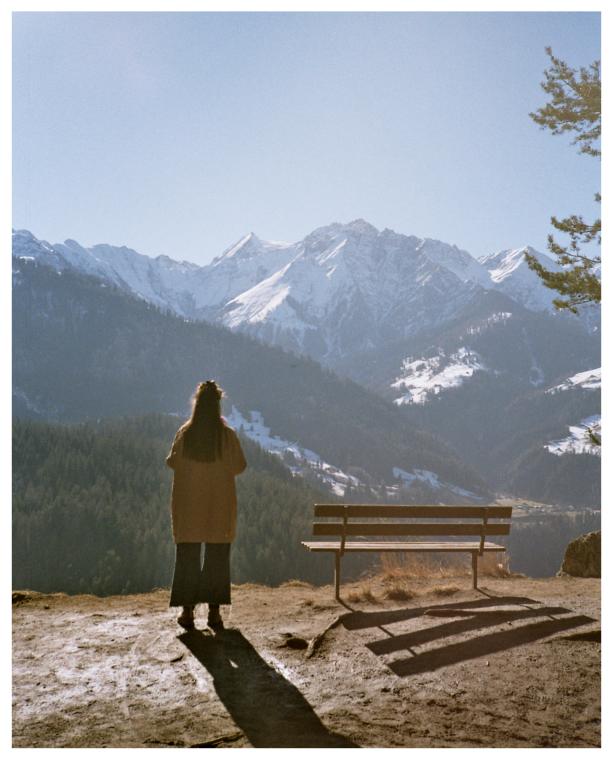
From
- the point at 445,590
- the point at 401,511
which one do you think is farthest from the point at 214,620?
the point at 445,590

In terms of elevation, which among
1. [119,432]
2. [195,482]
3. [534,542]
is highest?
[195,482]

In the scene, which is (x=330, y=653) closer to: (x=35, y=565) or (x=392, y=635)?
(x=392, y=635)

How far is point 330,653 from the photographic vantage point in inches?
291

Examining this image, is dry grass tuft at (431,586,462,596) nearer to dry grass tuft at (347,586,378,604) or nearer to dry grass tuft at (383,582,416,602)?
dry grass tuft at (383,582,416,602)

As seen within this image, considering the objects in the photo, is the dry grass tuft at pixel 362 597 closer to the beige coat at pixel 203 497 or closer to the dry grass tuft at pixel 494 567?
the beige coat at pixel 203 497

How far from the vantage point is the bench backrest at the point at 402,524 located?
10.4 meters

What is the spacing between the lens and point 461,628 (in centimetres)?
811

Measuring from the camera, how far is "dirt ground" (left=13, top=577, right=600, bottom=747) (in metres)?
5.30

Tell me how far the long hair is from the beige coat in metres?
0.09

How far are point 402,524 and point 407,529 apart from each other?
213mm

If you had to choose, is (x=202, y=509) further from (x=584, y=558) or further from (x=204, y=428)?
(x=584, y=558)

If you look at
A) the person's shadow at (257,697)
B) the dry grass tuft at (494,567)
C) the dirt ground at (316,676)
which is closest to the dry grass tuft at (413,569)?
the dry grass tuft at (494,567)
